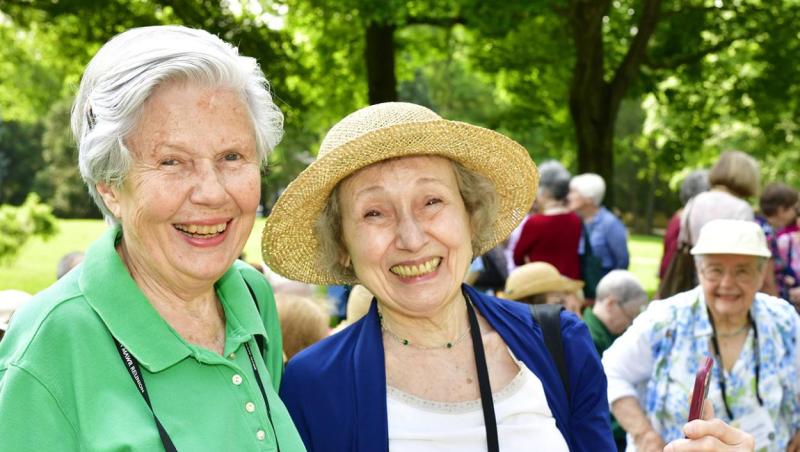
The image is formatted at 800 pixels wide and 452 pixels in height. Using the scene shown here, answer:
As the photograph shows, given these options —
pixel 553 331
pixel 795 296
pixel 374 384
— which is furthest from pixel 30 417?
pixel 795 296

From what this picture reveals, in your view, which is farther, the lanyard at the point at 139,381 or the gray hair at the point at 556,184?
the gray hair at the point at 556,184

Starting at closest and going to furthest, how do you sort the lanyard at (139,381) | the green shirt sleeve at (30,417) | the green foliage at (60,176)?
the green shirt sleeve at (30,417)
the lanyard at (139,381)
the green foliage at (60,176)

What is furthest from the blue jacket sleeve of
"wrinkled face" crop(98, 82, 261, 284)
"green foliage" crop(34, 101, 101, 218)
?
"green foliage" crop(34, 101, 101, 218)

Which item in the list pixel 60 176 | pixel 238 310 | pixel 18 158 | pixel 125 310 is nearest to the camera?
pixel 125 310

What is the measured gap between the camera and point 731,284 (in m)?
4.00

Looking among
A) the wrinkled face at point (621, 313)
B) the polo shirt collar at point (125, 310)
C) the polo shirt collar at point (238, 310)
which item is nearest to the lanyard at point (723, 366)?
the wrinkled face at point (621, 313)

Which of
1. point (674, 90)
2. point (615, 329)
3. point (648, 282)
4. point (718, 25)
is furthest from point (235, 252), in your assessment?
point (648, 282)

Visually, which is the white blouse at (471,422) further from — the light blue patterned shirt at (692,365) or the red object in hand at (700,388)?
the light blue patterned shirt at (692,365)

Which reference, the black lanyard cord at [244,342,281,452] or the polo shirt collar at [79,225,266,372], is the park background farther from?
the polo shirt collar at [79,225,266,372]

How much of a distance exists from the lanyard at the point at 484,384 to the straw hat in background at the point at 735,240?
5.68 ft

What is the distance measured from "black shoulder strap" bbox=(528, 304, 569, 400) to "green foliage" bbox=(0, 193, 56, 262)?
56.6ft

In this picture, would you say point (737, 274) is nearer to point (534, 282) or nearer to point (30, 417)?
point (534, 282)

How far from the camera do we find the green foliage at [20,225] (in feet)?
59.7

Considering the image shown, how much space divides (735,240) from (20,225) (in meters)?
17.3
